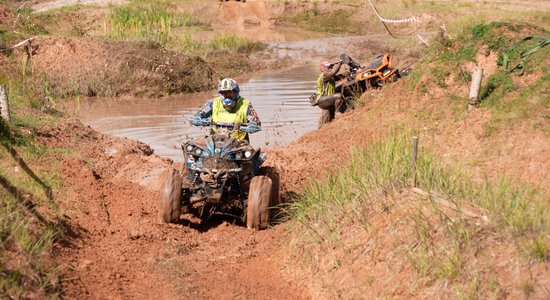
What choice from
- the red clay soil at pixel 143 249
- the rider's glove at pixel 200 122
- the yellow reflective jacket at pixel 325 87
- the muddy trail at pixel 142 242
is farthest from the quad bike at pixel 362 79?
the rider's glove at pixel 200 122

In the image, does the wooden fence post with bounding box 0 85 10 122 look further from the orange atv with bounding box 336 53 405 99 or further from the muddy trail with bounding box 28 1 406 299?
the orange atv with bounding box 336 53 405 99

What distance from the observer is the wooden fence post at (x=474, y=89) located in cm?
1216

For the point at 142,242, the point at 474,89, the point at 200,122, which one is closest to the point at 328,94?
the point at 474,89

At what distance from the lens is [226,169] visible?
344 inches

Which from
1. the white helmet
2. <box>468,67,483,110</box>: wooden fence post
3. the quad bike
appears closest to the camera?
the white helmet

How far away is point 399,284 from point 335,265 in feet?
2.91

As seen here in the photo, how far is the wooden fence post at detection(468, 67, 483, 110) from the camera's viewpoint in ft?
39.9

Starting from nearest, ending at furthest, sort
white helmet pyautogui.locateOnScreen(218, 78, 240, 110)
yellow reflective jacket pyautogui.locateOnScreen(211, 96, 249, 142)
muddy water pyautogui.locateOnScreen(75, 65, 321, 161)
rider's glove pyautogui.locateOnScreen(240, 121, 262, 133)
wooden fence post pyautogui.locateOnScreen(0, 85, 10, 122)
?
rider's glove pyautogui.locateOnScreen(240, 121, 262, 133) < white helmet pyautogui.locateOnScreen(218, 78, 240, 110) < yellow reflective jacket pyautogui.locateOnScreen(211, 96, 249, 142) < wooden fence post pyautogui.locateOnScreen(0, 85, 10, 122) < muddy water pyautogui.locateOnScreen(75, 65, 321, 161)

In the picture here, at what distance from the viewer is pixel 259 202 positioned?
8.68 metres

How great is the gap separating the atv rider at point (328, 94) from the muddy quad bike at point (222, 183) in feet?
21.5

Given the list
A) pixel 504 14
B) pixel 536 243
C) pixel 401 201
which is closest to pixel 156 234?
pixel 401 201

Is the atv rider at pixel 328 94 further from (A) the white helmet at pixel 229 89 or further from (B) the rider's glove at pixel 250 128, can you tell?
(B) the rider's glove at pixel 250 128

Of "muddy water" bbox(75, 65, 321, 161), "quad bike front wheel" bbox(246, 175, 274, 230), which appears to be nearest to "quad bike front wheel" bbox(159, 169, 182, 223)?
"quad bike front wheel" bbox(246, 175, 274, 230)

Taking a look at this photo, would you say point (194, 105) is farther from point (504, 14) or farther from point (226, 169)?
point (504, 14)
